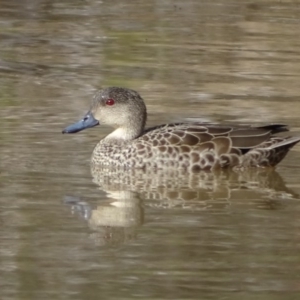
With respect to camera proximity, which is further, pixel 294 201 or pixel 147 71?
pixel 147 71

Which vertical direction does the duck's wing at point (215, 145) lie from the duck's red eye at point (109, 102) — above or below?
below

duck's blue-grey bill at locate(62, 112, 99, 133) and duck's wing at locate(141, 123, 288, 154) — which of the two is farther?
duck's blue-grey bill at locate(62, 112, 99, 133)

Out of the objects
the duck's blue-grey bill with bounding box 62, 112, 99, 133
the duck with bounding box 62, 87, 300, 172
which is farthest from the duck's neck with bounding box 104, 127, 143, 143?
the duck's blue-grey bill with bounding box 62, 112, 99, 133

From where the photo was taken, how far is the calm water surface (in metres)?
7.32

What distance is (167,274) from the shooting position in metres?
7.31

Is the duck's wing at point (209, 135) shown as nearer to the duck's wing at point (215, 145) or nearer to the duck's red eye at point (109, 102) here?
the duck's wing at point (215, 145)

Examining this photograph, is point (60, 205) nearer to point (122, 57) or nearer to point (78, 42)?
point (122, 57)

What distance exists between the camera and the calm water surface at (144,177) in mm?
7316

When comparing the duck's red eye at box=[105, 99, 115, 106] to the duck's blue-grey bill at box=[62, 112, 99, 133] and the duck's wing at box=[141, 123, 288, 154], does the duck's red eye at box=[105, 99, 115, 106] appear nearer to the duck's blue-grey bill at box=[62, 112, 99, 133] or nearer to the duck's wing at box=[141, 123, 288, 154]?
the duck's blue-grey bill at box=[62, 112, 99, 133]

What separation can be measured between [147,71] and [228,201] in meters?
5.90

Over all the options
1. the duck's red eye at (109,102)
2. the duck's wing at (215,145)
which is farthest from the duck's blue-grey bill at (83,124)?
the duck's wing at (215,145)

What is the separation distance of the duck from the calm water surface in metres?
0.14

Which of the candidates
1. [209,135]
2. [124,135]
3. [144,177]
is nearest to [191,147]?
[209,135]

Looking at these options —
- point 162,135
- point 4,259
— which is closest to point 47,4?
point 162,135
